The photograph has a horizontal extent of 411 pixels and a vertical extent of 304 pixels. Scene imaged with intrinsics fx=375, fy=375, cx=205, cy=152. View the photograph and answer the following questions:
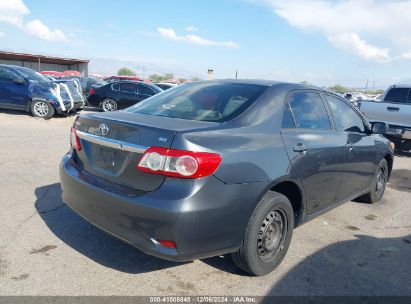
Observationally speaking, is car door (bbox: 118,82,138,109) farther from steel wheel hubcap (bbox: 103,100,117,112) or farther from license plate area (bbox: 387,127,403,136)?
license plate area (bbox: 387,127,403,136)

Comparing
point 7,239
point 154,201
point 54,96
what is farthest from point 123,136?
point 54,96

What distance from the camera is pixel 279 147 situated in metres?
3.24

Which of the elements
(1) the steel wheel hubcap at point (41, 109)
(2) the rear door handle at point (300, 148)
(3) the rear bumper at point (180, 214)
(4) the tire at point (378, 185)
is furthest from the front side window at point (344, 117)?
(1) the steel wheel hubcap at point (41, 109)

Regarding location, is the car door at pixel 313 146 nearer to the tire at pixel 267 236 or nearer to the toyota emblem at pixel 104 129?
the tire at pixel 267 236

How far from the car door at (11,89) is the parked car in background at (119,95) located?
12.5 ft

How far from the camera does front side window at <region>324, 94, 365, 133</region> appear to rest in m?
4.36

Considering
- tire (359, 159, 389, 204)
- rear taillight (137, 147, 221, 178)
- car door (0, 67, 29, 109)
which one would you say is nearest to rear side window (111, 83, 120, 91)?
car door (0, 67, 29, 109)

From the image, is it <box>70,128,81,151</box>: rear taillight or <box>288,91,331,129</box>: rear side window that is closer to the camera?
<box>70,128,81,151</box>: rear taillight

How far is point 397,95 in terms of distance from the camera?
440 inches

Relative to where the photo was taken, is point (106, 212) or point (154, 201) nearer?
point (154, 201)

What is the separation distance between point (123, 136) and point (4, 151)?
5.24m

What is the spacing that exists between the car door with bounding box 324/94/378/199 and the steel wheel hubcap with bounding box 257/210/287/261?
1279 mm

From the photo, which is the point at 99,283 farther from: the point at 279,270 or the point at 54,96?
the point at 54,96

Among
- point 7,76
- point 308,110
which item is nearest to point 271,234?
point 308,110
